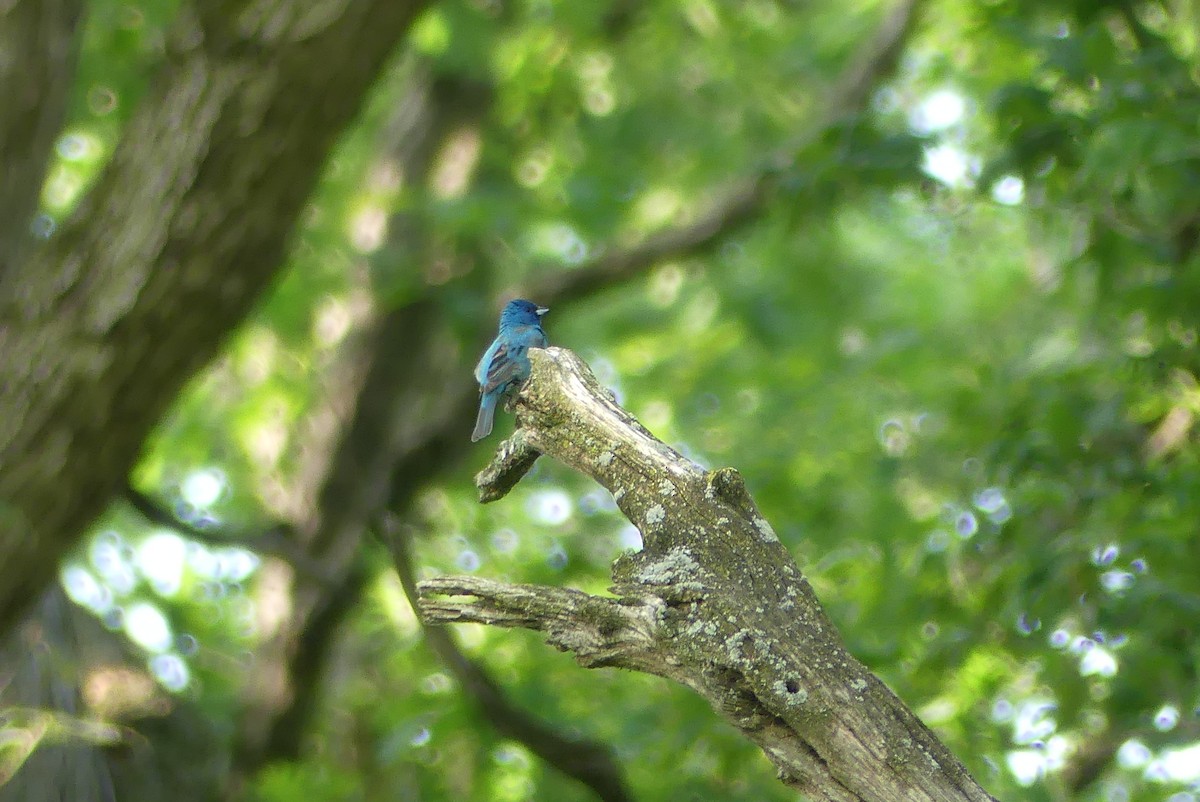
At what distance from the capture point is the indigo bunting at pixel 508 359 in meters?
3.42

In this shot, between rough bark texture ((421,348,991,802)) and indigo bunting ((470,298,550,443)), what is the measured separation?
525 millimetres

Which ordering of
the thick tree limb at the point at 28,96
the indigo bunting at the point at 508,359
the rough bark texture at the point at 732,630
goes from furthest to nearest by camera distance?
the thick tree limb at the point at 28,96 → the indigo bunting at the point at 508,359 → the rough bark texture at the point at 732,630

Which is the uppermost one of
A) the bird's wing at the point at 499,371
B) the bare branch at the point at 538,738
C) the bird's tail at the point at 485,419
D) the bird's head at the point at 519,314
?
the bird's head at the point at 519,314

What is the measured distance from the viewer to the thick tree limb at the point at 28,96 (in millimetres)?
4656

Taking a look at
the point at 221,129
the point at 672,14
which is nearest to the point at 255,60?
the point at 221,129

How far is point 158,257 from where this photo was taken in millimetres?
4445

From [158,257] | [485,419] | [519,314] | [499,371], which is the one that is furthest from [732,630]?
[158,257]

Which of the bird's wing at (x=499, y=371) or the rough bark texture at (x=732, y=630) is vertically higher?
the bird's wing at (x=499, y=371)

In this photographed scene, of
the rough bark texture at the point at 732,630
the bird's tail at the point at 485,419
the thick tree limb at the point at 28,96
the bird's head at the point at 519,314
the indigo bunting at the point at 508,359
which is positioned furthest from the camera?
the thick tree limb at the point at 28,96

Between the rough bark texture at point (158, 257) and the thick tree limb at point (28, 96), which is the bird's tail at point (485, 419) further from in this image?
the thick tree limb at point (28, 96)

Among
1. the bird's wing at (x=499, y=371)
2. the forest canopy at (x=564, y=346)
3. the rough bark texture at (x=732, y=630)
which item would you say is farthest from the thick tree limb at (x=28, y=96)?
the rough bark texture at (x=732, y=630)

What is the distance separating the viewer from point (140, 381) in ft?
14.8

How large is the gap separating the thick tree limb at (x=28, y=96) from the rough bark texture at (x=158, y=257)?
0.88 ft

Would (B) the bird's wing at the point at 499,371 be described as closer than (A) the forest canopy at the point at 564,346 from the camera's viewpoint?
Yes
